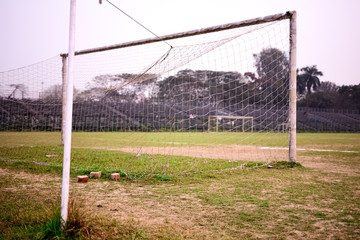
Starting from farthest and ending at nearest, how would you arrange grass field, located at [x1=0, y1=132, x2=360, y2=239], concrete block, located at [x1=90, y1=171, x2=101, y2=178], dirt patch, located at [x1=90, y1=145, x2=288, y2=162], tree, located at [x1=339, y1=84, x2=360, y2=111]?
tree, located at [x1=339, y1=84, x2=360, y2=111]
dirt patch, located at [x1=90, y1=145, x2=288, y2=162]
concrete block, located at [x1=90, y1=171, x2=101, y2=178]
grass field, located at [x1=0, y1=132, x2=360, y2=239]

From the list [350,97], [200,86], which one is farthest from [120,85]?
[350,97]

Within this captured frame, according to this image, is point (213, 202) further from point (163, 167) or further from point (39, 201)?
point (163, 167)

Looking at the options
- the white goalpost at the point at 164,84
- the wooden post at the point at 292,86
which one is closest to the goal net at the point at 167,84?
the white goalpost at the point at 164,84

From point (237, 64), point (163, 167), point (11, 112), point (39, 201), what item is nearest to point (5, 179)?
point (39, 201)

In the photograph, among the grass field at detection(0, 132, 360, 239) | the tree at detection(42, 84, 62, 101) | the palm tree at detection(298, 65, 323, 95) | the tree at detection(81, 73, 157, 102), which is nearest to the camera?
the grass field at detection(0, 132, 360, 239)

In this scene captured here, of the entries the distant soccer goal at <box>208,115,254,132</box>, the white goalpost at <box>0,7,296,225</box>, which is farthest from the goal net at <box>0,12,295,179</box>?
the distant soccer goal at <box>208,115,254,132</box>

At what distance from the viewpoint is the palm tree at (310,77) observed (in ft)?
A: 242

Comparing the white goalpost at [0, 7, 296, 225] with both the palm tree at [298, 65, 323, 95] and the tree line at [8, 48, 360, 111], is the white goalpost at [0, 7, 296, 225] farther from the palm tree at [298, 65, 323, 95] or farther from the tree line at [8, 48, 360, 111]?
the palm tree at [298, 65, 323, 95]

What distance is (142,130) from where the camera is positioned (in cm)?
1245

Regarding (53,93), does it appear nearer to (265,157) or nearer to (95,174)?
(95,174)

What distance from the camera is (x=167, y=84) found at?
9.04 metres

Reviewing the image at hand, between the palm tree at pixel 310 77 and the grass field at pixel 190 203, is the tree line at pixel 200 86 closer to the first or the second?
the grass field at pixel 190 203

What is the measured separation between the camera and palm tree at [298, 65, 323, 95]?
73688 mm

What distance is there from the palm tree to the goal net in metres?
69.3
